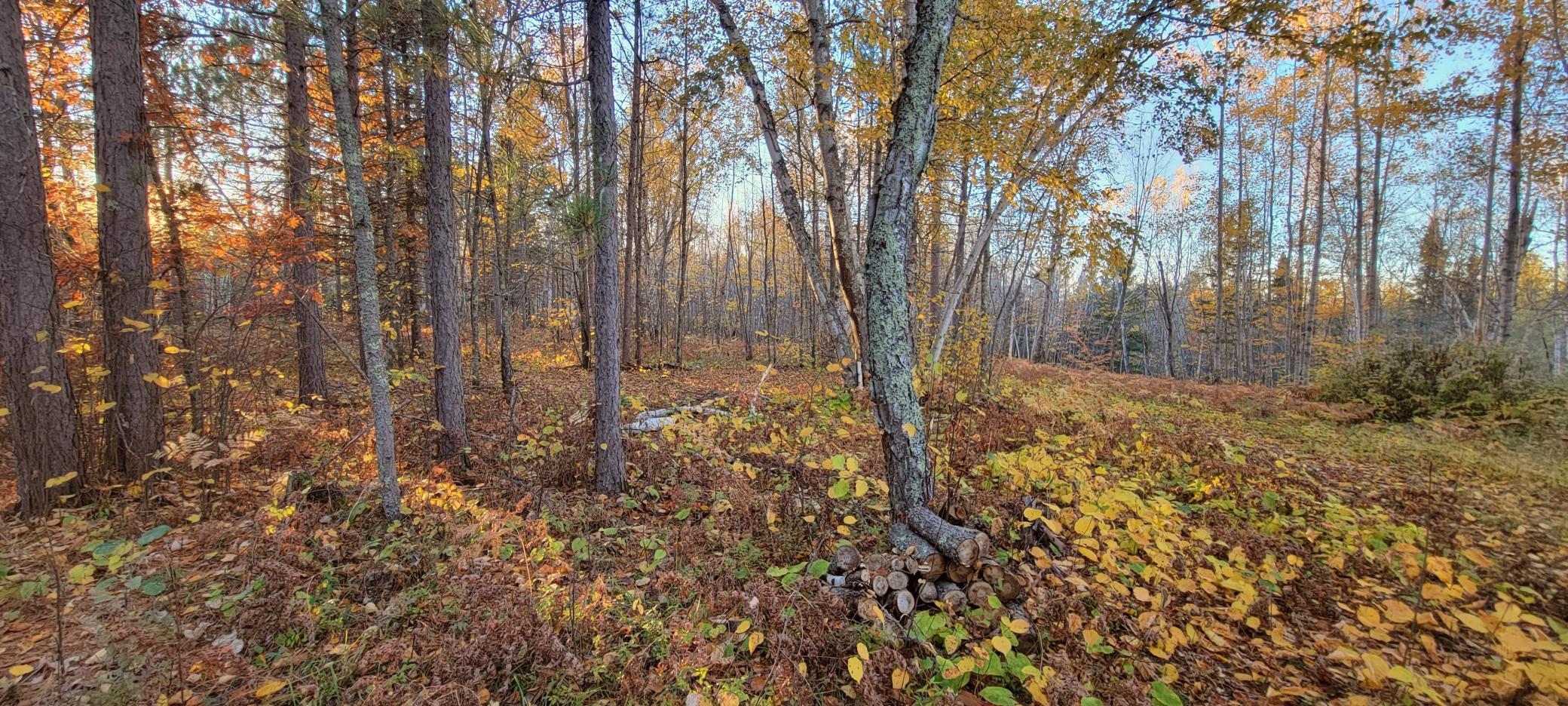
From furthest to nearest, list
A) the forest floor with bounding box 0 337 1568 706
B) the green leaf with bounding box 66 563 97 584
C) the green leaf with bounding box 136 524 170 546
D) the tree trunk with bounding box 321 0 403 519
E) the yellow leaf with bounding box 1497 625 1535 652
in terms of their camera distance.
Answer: the tree trunk with bounding box 321 0 403 519 < the green leaf with bounding box 136 524 170 546 < the green leaf with bounding box 66 563 97 584 < the forest floor with bounding box 0 337 1568 706 < the yellow leaf with bounding box 1497 625 1535 652

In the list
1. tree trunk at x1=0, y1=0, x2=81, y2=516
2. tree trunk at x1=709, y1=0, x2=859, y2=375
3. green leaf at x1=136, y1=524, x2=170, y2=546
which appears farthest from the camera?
tree trunk at x1=709, y1=0, x2=859, y2=375

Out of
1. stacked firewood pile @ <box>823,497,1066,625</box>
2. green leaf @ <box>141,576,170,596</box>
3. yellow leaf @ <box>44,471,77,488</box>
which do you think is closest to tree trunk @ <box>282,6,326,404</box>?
yellow leaf @ <box>44,471,77,488</box>

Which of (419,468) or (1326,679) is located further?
(419,468)

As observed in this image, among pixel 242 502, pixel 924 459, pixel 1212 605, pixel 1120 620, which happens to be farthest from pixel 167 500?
pixel 1212 605

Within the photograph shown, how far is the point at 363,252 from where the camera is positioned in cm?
373

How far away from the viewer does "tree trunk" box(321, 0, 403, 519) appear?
11.3ft

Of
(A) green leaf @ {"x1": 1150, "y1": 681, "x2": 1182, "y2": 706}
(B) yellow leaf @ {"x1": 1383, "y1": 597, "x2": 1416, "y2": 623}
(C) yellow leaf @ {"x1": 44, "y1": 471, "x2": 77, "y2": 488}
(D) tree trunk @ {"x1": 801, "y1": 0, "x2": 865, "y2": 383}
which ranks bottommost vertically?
(A) green leaf @ {"x1": 1150, "y1": 681, "x2": 1182, "y2": 706}

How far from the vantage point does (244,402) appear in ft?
15.8

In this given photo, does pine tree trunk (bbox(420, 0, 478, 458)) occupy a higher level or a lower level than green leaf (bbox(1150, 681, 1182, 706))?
higher

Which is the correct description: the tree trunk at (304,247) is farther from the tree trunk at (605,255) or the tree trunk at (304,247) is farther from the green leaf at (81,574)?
the tree trunk at (605,255)

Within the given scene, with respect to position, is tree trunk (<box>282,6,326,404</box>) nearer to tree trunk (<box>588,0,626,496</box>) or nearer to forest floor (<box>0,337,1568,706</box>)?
forest floor (<box>0,337,1568,706</box>)

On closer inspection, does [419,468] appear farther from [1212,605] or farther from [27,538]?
[1212,605]

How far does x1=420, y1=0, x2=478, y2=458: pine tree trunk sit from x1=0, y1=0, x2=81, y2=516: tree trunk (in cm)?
233

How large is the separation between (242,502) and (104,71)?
12.2ft
